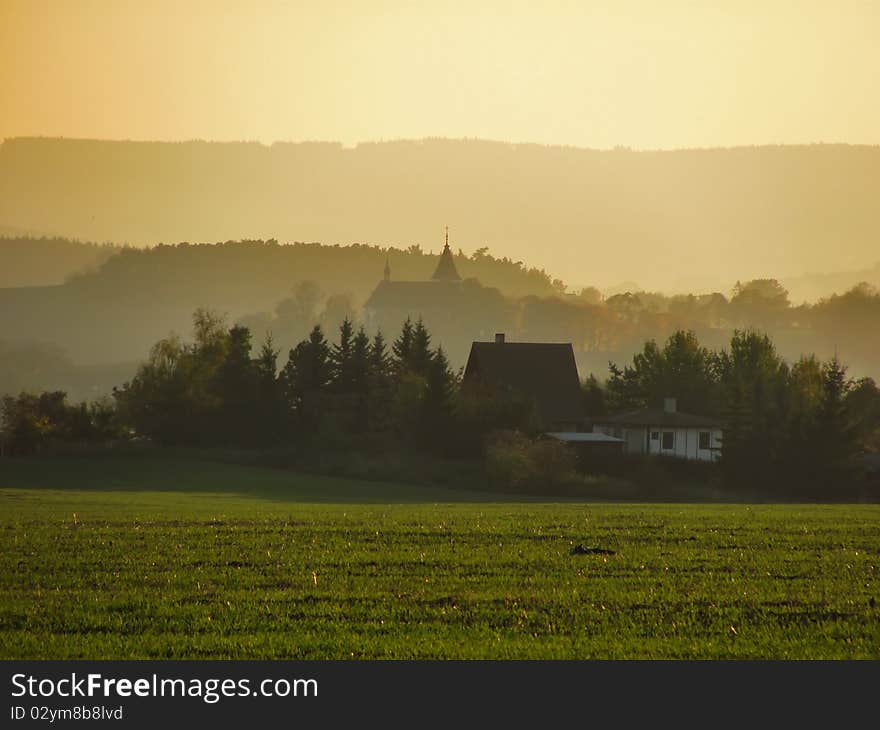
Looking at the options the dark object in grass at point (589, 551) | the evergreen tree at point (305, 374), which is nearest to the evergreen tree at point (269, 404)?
the evergreen tree at point (305, 374)

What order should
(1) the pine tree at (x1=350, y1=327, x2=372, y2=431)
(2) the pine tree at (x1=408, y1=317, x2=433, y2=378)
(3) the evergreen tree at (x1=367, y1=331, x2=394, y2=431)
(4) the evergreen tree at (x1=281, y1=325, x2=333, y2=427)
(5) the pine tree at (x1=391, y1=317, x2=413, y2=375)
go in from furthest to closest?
(5) the pine tree at (x1=391, y1=317, x2=413, y2=375) < (4) the evergreen tree at (x1=281, y1=325, x2=333, y2=427) < (2) the pine tree at (x1=408, y1=317, x2=433, y2=378) < (1) the pine tree at (x1=350, y1=327, x2=372, y2=431) < (3) the evergreen tree at (x1=367, y1=331, x2=394, y2=431)

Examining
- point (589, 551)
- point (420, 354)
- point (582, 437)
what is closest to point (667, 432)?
point (582, 437)

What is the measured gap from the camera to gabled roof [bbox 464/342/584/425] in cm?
10212

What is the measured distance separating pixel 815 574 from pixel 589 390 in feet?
277

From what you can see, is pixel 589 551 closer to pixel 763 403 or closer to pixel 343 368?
pixel 763 403

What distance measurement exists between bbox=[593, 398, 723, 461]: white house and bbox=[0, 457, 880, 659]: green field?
6079cm

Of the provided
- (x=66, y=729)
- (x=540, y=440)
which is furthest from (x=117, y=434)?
(x=66, y=729)

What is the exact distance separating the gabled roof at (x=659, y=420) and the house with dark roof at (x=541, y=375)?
279 centimetres

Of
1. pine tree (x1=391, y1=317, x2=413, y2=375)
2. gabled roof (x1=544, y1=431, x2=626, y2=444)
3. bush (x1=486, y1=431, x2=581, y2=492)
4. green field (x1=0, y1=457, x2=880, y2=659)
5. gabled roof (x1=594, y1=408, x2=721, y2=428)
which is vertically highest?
pine tree (x1=391, y1=317, x2=413, y2=375)

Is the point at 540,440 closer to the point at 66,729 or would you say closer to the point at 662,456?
the point at 662,456

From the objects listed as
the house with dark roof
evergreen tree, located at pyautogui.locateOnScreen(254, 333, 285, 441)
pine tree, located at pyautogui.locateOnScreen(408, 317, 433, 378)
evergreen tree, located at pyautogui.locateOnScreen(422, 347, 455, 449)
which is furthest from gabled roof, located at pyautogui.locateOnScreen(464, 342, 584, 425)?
evergreen tree, located at pyautogui.locateOnScreen(422, 347, 455, 449)

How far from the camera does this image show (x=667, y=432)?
102 meters

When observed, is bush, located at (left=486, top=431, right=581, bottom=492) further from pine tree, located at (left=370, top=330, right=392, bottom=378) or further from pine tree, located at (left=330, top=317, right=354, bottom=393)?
pine tree, located at (left=330, top=317, right=354, bottom=393)

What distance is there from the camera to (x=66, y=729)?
1616 centimetres
